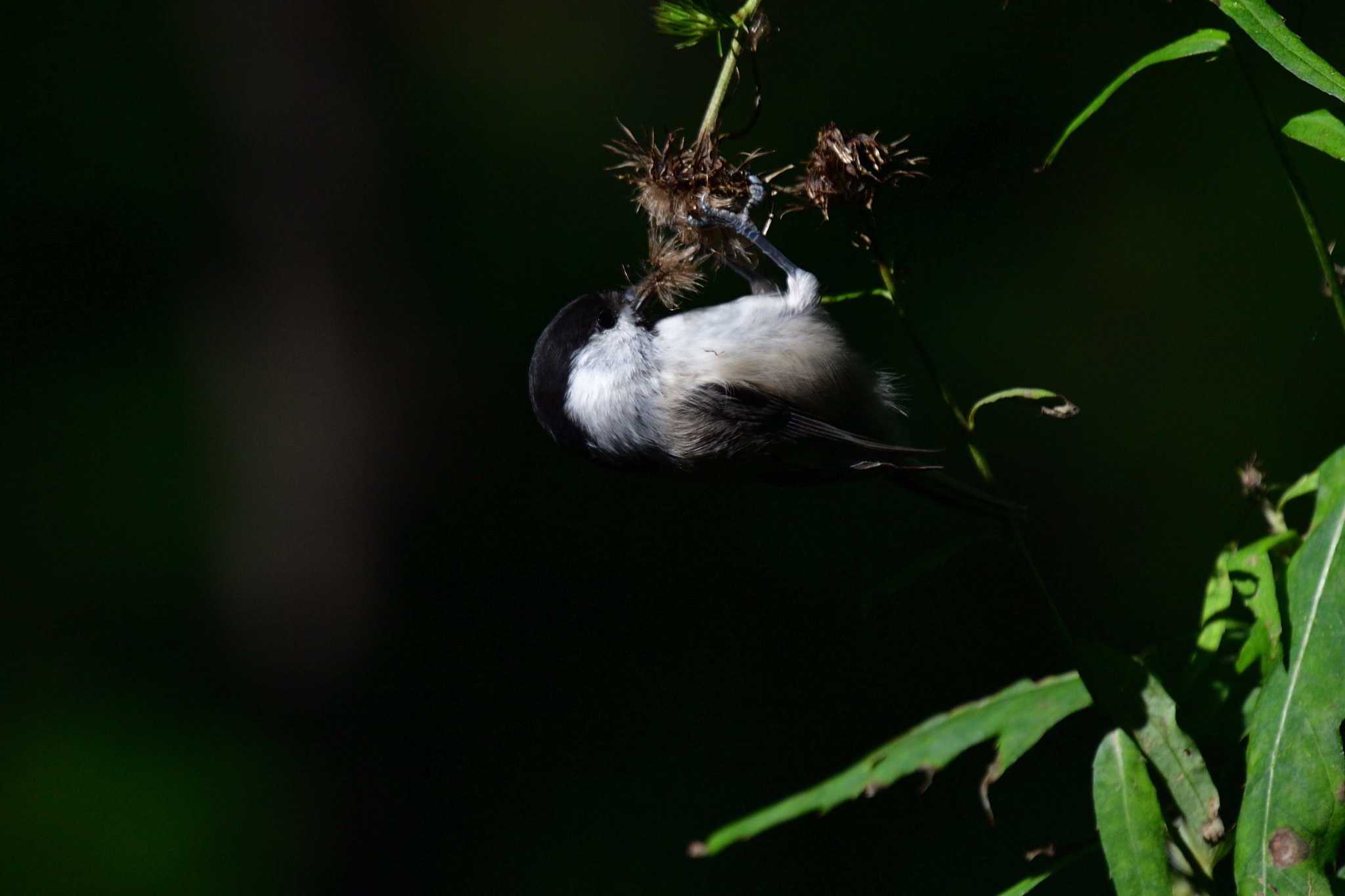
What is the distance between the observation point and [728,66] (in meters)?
1.27

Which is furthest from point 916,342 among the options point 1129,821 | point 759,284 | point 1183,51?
point 759,284

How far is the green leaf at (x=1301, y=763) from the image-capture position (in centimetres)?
99

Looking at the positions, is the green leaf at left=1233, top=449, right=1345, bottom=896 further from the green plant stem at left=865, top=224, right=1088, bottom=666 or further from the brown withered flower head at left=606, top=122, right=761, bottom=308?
the brown withered flower head at left=606, top=122, right=761, bottom=308

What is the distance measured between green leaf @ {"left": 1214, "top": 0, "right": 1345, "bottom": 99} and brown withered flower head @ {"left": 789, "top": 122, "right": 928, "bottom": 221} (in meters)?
0.32

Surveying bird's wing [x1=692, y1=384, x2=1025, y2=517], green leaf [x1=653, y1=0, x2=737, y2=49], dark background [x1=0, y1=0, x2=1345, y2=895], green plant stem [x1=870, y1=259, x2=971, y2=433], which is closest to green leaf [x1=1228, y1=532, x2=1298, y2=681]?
green plant stem [x1=870, y1=259, x2=971, y2=433]

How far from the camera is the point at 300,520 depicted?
4.94 m

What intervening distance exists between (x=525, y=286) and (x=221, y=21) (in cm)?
159

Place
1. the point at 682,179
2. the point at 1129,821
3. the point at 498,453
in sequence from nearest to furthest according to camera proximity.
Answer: the point at 1129,821
the point at 682,179
the point at 498,453

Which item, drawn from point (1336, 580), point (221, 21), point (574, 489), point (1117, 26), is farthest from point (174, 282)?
point (1336, 580)

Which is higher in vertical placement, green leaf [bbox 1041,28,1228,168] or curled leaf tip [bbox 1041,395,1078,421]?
green leaf [bbox 1041,28,1228,168]

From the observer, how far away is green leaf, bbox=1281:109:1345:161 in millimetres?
1018

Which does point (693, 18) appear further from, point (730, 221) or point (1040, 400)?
point (1040, 400)

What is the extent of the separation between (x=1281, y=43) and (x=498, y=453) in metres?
4.10

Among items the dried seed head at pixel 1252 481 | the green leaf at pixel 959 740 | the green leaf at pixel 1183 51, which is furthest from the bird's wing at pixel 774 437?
the green leaf at pixel 1183 51
